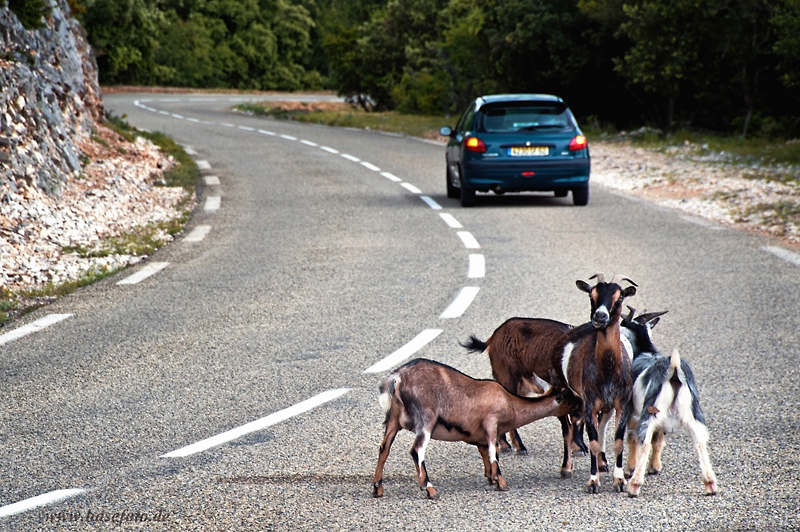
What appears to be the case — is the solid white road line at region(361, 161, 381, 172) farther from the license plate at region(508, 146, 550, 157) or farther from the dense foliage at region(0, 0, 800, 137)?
the dense foliage at region(0, 0, 800, 137)

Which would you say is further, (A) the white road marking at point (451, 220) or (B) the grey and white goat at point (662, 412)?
(A) the white road marking at point (451, 220)

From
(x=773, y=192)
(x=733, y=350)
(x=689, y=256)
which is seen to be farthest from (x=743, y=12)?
(x=733, y=350)

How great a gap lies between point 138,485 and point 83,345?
10.7 ft

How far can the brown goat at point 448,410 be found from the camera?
4645 mm

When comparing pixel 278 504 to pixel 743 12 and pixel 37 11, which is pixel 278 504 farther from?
pixel 743 12

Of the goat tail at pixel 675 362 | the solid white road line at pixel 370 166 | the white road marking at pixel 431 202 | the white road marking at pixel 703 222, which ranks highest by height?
the goat tail at pixel 675 362

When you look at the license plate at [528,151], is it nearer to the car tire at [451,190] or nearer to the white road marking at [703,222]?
the car tire at [451,190]

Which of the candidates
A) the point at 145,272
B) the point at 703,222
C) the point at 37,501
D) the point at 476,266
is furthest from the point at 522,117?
the point at 37,501

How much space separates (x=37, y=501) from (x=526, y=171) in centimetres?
1226

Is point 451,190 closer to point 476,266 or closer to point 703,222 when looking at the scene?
point 703,222

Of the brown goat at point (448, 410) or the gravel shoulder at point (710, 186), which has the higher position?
the brown goat at point (448, 410)

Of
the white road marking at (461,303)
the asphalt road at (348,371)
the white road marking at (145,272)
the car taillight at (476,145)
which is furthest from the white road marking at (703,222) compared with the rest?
the white road marking at (145,272)

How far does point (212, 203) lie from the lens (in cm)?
1712

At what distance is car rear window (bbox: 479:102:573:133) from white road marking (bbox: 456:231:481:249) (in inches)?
128
